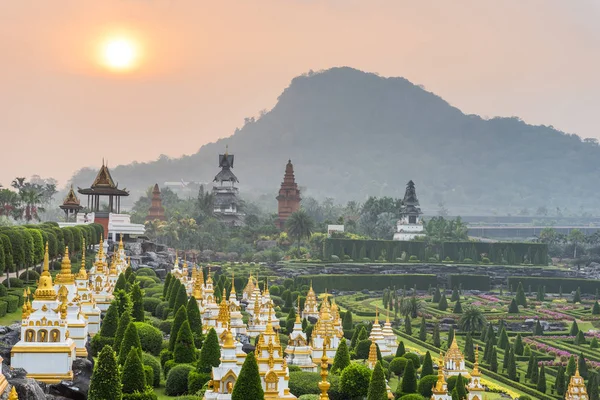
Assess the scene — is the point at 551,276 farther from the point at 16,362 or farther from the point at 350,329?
the point at 16,362

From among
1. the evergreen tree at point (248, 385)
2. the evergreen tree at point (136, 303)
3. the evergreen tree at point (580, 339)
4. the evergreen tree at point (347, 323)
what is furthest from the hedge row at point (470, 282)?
the evergreen tree at point (248, 385)

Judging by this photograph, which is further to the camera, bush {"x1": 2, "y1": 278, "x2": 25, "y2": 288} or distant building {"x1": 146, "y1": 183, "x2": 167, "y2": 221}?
distant building {"x1": 146, "y1": 183, "x2": 167, "y2": 221}

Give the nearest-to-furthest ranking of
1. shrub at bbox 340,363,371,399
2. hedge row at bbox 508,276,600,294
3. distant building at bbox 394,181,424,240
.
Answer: shrub at bbox 340,363,371,399 → hedge row at bbox 508,276,600,294 → distant building at bbox 394,181,424,240

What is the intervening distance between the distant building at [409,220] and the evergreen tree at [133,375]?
9498cm

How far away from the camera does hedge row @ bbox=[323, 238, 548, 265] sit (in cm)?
10350

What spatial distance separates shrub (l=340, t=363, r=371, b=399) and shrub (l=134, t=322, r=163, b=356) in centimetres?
778

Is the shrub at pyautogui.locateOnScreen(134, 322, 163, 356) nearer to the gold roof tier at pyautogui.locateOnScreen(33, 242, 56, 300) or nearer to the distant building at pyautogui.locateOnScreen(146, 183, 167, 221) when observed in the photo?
the gold roof tier at pyautogui.locateOnScreen(33, 242, 56, 300)

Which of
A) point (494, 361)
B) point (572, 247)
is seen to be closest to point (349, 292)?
point (494, 361)

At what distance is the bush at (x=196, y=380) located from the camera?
3186 centimetres

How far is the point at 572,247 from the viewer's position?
122000 millimetres

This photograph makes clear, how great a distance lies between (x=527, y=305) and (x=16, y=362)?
188 feet

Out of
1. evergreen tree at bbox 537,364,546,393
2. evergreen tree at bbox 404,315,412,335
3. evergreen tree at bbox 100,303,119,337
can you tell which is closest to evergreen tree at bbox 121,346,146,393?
evergreen tree at bbox 100,303,119,337

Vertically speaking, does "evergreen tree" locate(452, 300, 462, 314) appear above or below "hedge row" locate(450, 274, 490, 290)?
below

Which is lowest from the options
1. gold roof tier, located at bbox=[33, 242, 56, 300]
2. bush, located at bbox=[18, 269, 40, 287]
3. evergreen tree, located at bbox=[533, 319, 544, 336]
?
evergreen tree, located at bbox=[533, 319, 544, 336]
